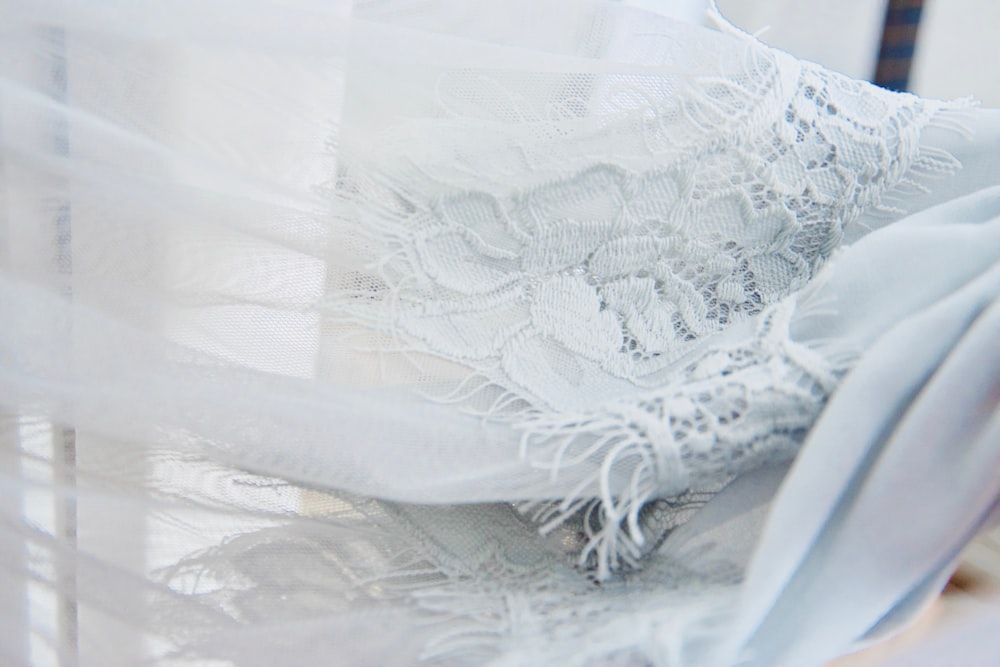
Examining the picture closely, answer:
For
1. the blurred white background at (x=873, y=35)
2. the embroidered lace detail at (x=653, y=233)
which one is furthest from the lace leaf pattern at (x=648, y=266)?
the blurred white background at (x=873, y=35)

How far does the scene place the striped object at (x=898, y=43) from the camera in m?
1.19

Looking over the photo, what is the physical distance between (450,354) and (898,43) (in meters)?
1.06

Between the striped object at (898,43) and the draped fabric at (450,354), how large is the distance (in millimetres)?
721

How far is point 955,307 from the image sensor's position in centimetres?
48

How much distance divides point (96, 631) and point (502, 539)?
0.95 ft

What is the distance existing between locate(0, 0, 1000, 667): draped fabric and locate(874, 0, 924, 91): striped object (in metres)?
0.72

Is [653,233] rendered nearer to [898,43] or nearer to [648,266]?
[648,266]

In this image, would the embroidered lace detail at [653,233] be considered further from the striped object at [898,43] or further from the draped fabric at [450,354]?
the striped object at [898,43]

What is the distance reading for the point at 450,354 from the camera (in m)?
0.53

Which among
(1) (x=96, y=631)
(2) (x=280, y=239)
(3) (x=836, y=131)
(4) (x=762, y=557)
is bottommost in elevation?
(1) (x=96, y=631)

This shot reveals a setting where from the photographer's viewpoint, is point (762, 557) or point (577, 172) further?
point (577, 172)

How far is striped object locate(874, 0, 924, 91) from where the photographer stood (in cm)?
119

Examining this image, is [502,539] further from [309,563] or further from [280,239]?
[280,239]

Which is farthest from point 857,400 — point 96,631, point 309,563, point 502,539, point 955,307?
point 96,631
